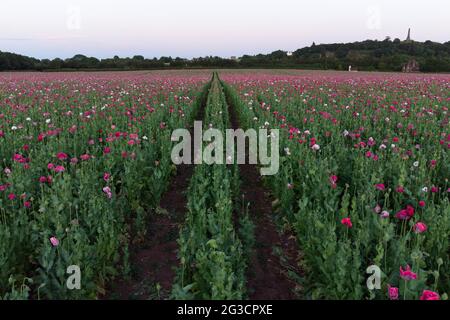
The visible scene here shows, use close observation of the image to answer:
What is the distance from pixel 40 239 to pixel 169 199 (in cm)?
247

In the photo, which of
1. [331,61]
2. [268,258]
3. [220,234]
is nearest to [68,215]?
[220,234]

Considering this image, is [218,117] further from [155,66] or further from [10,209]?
[155,66]

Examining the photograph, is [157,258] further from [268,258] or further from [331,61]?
[331,61]

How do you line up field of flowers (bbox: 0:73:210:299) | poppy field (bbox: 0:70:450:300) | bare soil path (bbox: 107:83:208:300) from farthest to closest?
1. bare soil path (bbox: 107:83:208:300)
2. field of flowers (bbox: 0:73:210:299)
3. poppy field (bbox: 0:70:450:300)

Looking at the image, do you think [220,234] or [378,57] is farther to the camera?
[378,57]

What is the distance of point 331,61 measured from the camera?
231 feet

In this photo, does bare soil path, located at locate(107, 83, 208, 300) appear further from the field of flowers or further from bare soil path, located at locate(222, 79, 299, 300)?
bare soil path, located at locate(222, 79, 299, 300)

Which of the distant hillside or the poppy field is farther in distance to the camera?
the distant hillside

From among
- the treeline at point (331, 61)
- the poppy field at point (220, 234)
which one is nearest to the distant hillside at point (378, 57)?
the treeline at point (331, 61)

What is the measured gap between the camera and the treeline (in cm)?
6531

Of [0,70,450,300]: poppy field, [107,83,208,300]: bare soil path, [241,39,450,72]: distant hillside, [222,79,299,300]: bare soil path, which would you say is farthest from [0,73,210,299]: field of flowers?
[241,39,450,72]: distant hillside

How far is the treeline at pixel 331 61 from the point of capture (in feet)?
214

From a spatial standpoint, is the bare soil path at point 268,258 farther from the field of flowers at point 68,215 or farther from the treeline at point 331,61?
the treeline at point 331,61

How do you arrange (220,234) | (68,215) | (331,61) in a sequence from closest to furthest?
(220,234) → (68,215) → (331,61)
